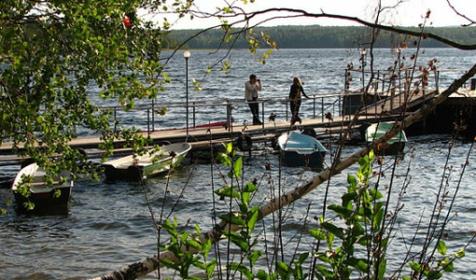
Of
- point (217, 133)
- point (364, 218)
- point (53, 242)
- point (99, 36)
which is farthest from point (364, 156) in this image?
point (217, 133)

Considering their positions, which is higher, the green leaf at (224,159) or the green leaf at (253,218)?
the green leaf at (224,159)

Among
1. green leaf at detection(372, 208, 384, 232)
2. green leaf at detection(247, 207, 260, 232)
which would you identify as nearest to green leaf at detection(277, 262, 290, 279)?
green leaf at detection(247, 207, 260, 232)

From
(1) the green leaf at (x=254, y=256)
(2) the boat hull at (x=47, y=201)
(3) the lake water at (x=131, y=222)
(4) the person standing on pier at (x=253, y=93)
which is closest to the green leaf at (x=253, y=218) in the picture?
(1) the green leaf at (x=254, y=256)

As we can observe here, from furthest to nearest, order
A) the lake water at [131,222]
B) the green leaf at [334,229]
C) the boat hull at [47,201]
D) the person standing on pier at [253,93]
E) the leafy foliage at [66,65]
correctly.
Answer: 1. the person standing on pier at [253,93]
2. the boat hull at [47,201]
3. the lake water at [131,222]
4. the leafy foliage at [66,65]
5. the green leaf at [334,229]

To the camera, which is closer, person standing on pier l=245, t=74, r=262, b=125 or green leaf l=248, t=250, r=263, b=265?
green leaf l=248, t=250, r=263, b=265

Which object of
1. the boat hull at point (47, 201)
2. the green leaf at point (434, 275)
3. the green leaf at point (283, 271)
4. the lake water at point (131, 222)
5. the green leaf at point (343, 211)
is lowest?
the lake water at point (131, 222)

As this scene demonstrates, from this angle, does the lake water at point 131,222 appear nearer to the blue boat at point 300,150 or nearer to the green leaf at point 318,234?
the blue boat at point 300,150

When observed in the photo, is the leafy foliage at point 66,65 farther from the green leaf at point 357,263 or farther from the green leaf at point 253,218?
the green leaf at point 357,263

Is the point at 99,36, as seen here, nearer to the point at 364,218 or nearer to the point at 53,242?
the point at 364,218

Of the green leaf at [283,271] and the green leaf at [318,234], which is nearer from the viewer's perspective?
the green leaf at [283,271]

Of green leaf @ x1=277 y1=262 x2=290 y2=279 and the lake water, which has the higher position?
green leaf @ x1=277 y1=262 x2=290 y2=279

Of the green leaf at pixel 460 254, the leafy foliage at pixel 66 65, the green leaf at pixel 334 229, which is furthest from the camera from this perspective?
the leafy foliage at pixel 66 65

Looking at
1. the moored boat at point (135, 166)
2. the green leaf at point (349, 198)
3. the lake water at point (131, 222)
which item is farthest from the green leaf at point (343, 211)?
the moored boat at point (135, 166)

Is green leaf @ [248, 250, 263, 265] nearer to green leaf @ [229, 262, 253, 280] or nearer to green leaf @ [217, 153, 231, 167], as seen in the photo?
green leaf @ [229, 262, 253, 280]
